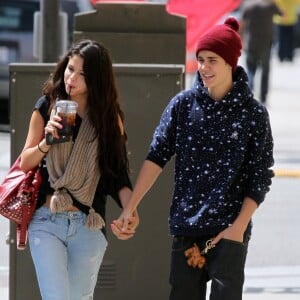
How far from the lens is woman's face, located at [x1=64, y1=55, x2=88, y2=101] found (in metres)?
5.25

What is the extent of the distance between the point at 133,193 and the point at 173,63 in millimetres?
2332

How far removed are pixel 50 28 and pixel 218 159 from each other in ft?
15.0

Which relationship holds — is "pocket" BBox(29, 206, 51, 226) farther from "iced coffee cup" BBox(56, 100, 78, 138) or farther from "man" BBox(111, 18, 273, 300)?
"man" BBox(111, 18, 273, 300)

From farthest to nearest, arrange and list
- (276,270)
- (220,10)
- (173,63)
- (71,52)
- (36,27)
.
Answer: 1. (220,10)
2. (36,27)
3. (276,270)
4. (173,63)
5. (71,52)

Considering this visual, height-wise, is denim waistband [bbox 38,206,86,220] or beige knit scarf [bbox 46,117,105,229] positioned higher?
beige knit scarf [bbox 46,117,105,229]

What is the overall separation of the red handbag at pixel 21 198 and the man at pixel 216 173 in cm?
64

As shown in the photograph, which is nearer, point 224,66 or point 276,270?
point 224,66

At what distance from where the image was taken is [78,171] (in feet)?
17.3

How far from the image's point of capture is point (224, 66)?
16.6 ft

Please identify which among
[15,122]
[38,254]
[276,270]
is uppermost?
[15,122]

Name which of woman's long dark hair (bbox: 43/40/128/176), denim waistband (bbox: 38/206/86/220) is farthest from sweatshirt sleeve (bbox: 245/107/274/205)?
denim waistband (bbox: 38/206/86/220)

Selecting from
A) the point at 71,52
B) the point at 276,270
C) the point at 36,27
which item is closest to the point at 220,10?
the point at 36,27

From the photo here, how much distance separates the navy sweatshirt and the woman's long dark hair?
371mm

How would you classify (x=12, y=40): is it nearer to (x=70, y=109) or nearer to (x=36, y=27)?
(x=36, y=27)
